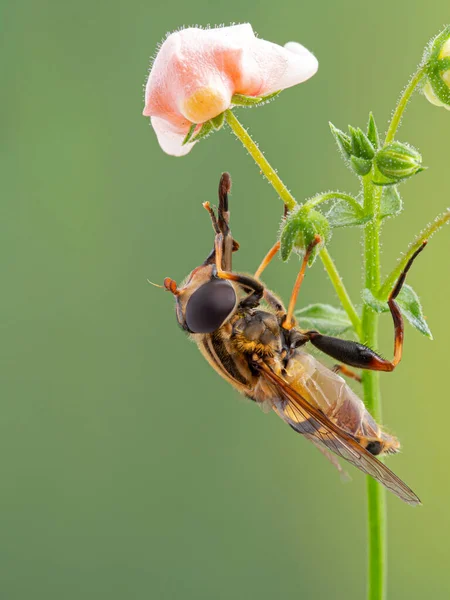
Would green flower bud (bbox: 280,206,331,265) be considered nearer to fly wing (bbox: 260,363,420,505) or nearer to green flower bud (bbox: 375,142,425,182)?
green flower bud (bbox: 375,142,425,182)

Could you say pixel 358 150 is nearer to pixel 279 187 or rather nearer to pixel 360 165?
pixel 360 165

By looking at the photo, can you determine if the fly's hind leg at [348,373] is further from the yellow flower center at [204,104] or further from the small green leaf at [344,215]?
the yellow flower center at [204,104]

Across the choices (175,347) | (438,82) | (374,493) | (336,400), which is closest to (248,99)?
(438,82)

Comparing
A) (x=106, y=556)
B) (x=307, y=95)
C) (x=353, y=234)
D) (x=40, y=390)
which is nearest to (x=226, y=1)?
(x=307, y=95)

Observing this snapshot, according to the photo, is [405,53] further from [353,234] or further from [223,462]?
[223,462]

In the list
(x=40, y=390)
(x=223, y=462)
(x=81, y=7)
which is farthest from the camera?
(x=81, y=7)

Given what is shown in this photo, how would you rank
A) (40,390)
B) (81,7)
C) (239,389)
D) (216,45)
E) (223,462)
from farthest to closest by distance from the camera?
(81,7), (40,390), (223,462), (239,389), (216,45)

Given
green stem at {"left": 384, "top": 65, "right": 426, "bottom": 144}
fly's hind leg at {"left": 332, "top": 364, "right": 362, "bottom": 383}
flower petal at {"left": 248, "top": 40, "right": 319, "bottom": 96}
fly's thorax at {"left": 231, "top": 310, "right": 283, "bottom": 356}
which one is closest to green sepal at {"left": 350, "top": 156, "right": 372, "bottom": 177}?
green stem at {"left": 384, "top": 65, "right": 426, "bottom": 144}
